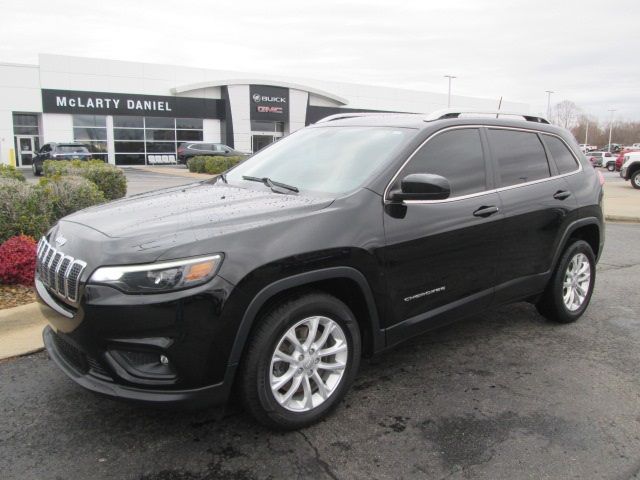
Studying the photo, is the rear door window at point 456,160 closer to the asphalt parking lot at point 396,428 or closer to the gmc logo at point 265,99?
the asphalt parking lot at point 396,428

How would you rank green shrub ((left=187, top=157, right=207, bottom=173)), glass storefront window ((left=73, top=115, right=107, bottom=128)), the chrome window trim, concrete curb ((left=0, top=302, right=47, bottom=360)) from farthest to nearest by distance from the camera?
glass storefront window ((left=73, top=115, right=107, bottom=128)), green shrub ((left=187, top=157, right=207, bottom=173)), concrete curb ((left=0, top=302, right=47, bottom=360)), the chrome window trim

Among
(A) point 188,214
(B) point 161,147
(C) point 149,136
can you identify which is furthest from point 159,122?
(A) point 188,214

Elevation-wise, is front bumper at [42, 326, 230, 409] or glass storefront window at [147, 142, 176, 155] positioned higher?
glass storefront window at [147, 142, 176, 155]

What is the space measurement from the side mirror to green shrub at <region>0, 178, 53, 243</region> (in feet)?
16.2

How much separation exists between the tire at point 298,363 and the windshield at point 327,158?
0.80 metres

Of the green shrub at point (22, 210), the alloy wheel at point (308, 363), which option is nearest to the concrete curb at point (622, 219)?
the alloy wheel at point (308, 363)

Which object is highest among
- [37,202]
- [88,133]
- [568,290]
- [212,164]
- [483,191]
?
[88,133]

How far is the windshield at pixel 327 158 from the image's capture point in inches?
140

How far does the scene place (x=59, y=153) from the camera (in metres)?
26.4

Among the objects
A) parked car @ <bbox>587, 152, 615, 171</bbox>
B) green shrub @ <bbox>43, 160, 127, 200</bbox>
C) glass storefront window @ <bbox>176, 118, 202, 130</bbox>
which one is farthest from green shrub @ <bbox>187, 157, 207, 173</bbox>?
parked car @ <bbox>587, 152, 615, 171</bbox>

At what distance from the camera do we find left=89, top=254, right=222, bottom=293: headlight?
2592 mm

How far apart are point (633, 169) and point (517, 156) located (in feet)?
68.1

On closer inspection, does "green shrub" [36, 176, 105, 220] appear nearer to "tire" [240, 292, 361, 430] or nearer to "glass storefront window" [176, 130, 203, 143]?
"tire" [240, 292, 361, 430]

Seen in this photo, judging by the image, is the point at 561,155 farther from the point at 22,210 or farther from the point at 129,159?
the point at 129,159
